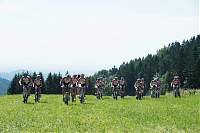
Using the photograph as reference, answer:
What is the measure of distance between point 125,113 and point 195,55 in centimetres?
9471

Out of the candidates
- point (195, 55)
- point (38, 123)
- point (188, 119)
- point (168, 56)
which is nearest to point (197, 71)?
point (195, 55)

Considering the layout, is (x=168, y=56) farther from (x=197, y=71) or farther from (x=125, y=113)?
(x=125, y=113)

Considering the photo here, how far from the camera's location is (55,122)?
28766 mm

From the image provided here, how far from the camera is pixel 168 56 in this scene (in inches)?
7633

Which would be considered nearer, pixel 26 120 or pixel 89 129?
pixel 89 129

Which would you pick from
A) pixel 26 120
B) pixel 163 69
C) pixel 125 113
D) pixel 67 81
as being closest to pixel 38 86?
pixel 67 81

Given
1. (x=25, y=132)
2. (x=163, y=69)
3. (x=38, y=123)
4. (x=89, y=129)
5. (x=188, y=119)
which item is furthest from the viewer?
(x=163, y=69)

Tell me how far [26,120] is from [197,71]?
94.7 metres

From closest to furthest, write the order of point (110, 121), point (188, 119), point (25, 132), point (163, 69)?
1. point (25, 132)
2. point (110, 121)
3. point (188, 119)
4. point (163, 69)

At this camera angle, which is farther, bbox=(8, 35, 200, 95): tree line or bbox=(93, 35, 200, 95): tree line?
bbox=(93, 35, 200, 95): tree line

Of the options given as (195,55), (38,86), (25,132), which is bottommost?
(25,132)

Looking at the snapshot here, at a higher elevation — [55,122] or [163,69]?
[163,69]

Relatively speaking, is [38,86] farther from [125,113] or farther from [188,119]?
[188,119]

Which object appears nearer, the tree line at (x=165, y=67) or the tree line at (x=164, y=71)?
the tree line at (x=164, y=71)
